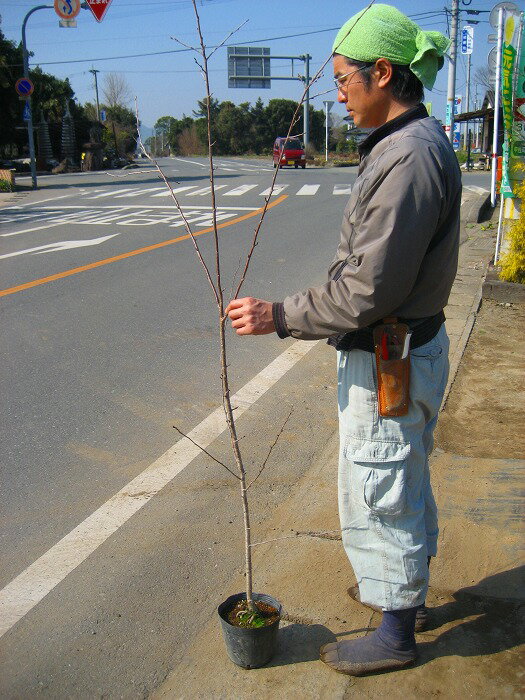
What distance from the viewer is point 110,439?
179 inches

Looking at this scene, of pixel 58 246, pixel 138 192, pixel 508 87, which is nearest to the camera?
pixel 508 87

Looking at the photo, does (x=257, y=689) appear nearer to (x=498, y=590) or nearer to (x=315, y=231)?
(x=498, y=590)

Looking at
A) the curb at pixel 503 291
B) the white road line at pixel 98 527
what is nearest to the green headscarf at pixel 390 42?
the white road line at pixel 98 527

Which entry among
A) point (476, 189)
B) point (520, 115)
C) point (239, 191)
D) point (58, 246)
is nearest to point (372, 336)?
point (520, 115)

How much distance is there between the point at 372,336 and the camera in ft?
7.45

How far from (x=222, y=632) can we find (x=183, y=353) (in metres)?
3.71

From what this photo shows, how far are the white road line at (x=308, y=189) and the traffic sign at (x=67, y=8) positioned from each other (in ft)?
31.7

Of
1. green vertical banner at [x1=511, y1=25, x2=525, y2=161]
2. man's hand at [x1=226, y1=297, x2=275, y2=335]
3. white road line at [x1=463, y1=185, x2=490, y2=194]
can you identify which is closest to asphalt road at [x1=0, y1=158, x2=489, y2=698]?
man's hand at [x1=226, y1=297, x2=275, y2=335]

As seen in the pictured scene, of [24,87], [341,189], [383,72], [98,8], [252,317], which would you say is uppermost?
[98,8]

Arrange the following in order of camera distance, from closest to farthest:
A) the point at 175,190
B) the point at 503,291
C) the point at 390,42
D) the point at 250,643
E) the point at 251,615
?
the point at 390,42, the point at 250,643, the point at 251,615, the point at 503,291, the point at 175,190

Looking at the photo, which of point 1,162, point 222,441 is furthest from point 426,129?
point 1,162

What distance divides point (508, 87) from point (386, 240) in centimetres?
738

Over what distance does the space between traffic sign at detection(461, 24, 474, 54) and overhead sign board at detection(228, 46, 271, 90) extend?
17801 millimetres

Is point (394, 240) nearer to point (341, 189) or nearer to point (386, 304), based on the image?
point (386, 304)
